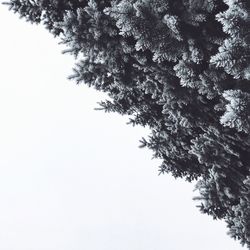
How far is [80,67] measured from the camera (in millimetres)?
4957

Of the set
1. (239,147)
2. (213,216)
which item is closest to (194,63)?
(239,147)

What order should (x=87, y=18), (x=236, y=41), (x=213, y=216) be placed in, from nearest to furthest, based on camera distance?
(x=236, y=41) < (x=87, y=18) < (x=213, y=216)

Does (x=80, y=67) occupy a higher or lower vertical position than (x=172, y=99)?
higher

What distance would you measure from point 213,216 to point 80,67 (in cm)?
255

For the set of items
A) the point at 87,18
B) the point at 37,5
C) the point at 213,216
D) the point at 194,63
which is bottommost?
the point at 213,216

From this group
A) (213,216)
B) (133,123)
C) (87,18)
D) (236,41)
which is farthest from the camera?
(133,123)

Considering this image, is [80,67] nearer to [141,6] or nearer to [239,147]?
[141,6]

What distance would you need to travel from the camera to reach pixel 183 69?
4.54 m

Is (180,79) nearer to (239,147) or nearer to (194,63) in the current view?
(194,63)

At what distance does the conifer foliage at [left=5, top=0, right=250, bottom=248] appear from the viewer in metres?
4.16

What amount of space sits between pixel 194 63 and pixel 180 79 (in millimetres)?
425

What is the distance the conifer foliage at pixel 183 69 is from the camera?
13.6ft

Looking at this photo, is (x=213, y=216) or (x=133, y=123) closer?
(x=213, y=216)

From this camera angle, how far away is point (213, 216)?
16.1ft
